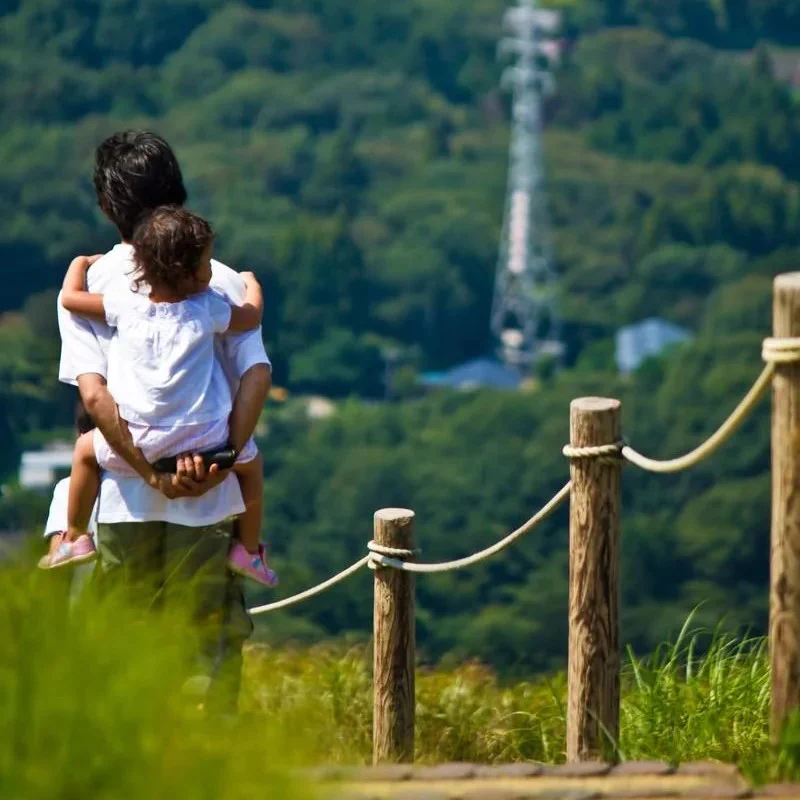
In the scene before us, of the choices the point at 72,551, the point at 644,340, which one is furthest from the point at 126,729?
the point at 644,340

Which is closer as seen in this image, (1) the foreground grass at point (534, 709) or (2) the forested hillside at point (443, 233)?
(1) the foreground grass at point (534, 709)

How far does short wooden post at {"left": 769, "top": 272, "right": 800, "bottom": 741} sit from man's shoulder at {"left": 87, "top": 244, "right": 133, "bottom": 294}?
1.00 meters

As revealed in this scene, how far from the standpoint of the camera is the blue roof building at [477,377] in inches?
2670

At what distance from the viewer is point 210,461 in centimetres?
321

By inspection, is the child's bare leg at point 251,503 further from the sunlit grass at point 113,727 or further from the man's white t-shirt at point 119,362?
the sunlit grass at point 113,727

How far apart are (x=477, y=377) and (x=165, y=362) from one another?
65.9 metres

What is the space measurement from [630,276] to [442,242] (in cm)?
656

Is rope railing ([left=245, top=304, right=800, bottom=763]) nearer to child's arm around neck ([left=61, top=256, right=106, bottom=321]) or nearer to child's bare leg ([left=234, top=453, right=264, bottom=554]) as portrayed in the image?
child's bare leg ([left=234, top=453, right=264, bottom=554])

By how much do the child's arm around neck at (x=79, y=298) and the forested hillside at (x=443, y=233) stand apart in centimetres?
2906

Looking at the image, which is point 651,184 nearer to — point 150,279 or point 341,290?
point 341,290

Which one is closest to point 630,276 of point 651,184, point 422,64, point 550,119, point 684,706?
point 651,184

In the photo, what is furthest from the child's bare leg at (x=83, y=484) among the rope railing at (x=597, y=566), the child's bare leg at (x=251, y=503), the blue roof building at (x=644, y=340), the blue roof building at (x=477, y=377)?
the blue roof building at (x=477, y=377)

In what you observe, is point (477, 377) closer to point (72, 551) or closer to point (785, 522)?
point (72, 551)

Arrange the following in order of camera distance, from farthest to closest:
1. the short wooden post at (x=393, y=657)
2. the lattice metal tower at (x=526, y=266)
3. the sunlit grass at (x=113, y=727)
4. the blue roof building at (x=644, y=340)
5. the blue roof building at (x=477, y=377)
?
the lattice metal tower at (x=526, y=266) < the blue roof building at (x=477, y=377) < the blue roof building at (x=644, y=340) < the short wooden post at (x=393, y=657) < the sunlit grass at (x=113, y=727)
